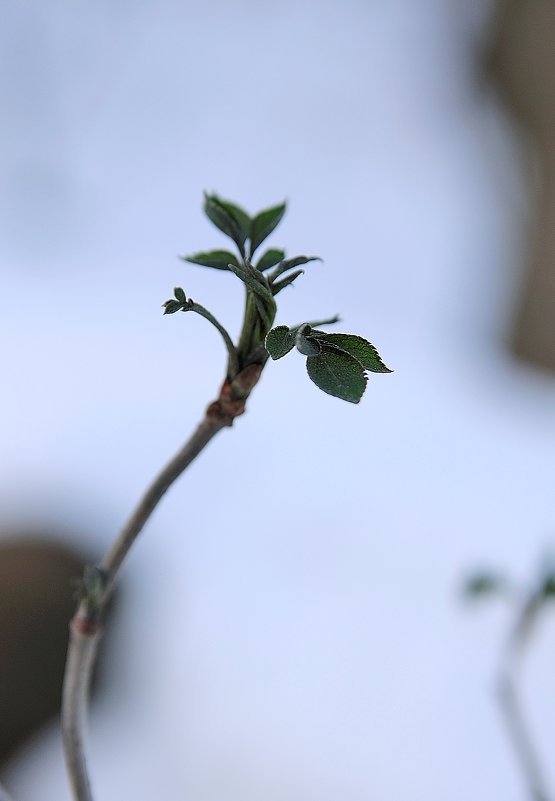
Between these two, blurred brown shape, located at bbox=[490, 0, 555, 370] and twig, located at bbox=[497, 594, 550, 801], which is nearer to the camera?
twig, located at bbox=[497, 594, 550, 801]

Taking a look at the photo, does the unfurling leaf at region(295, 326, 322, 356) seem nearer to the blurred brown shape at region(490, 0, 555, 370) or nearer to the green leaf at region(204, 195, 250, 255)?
the green leaf at region(204, 195, 250, 255)

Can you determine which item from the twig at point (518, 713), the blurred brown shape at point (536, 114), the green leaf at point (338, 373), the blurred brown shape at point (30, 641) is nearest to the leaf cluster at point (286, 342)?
the green leaf at point (338, 373)

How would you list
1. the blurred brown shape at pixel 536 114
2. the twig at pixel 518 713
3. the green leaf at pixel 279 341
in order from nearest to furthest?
the green leaf at pixel 279 341
the twig at pixel 518 713
the blurred brown shape at pixel 536 114

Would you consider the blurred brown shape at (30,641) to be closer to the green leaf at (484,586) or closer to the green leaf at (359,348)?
the green leaf at (484,586)

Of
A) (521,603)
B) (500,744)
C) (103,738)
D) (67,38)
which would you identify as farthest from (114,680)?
(67,38)

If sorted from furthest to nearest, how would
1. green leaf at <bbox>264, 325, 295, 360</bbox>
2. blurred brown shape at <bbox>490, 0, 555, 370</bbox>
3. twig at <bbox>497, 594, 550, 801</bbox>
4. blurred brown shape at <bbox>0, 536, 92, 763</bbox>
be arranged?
blurred brown shape at <bbox>490, 0, 555, 370</bbox> → blurred brown shape at <bbox>0, 536, 92, 763</bbox> → twig at <bbox>497, 594, 550, 801</bbox> → green leaf at <bbox>264, 325, 295, 360</bbox>

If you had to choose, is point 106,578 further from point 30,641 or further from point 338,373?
point 30,641

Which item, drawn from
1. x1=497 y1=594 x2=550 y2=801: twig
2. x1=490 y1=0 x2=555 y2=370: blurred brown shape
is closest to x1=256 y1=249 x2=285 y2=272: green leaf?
x1=497 y1=594 x2=550 y2=801: twig
